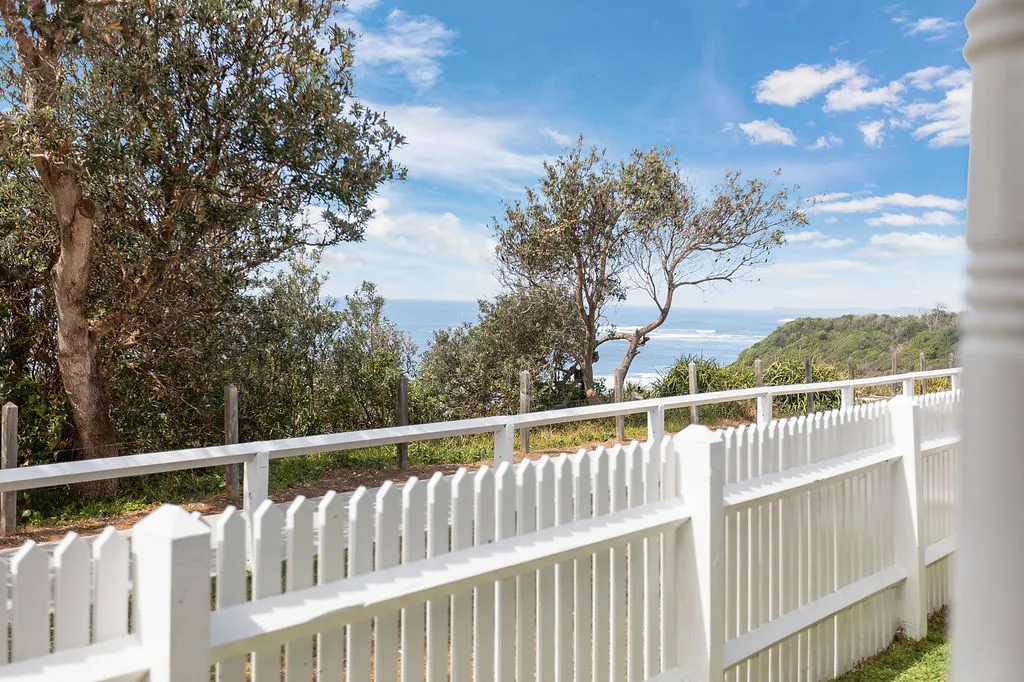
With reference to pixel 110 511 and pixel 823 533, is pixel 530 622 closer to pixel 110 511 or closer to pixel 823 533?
pixel 823 533

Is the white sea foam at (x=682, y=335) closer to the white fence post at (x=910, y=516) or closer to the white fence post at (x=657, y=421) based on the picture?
the white fence post at (x=657, y=421)

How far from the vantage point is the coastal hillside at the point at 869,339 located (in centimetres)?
2434

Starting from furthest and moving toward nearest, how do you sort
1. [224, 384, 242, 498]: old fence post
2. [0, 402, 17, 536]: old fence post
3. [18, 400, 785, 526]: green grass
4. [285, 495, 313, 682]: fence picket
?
[224, 384, 242, 498]: old fence post
[18, 400, 785, 526]: green grass
[0, 402, 17, 536]: old fence post
[285, 495, 313, 682]: fence picket

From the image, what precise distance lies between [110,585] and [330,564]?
1.72 ft

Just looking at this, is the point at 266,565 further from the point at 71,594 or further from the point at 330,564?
the point at 71,594

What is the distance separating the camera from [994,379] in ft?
1.97

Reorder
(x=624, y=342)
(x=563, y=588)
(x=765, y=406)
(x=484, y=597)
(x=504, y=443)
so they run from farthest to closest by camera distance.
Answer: (x=624, y=342)
(x=765, y=406)
(x=504, y=443)
(x=563, y=588)
(x=484, y=597)

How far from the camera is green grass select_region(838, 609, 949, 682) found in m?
3.82

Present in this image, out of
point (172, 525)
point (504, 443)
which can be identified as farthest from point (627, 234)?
point (172, 525)

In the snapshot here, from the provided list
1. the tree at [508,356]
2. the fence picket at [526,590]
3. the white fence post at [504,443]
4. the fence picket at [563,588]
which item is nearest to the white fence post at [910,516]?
the white fence post at [504,443]

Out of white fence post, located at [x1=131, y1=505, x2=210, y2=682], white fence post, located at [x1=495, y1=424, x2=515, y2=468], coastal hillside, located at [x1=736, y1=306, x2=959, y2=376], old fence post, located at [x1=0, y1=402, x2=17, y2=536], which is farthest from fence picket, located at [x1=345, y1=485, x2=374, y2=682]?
coastal hillside, located at [x1=736, y1=306, x2=959, y2=376]

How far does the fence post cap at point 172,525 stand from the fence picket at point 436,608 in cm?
73

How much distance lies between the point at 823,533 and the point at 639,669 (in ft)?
4.86

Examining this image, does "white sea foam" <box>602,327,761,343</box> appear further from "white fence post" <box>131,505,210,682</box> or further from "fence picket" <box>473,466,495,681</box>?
"white fence post" <box>131,505,210,682</box>
